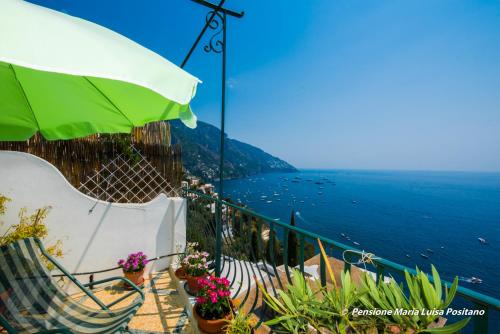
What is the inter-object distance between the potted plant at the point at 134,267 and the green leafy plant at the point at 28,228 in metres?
0.81

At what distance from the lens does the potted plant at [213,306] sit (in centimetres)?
190

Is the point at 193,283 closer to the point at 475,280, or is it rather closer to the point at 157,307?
the point at 157,307

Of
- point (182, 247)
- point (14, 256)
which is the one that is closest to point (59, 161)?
point (14, 256)

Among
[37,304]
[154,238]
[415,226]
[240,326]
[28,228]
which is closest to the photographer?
[240,326]

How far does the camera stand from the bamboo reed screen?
3282 millimetres

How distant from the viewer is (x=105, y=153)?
3.71 meters

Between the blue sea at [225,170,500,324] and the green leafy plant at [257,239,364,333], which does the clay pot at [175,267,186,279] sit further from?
the blue sea at [225,170,500,324]

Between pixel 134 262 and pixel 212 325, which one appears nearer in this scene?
pixel 212 325

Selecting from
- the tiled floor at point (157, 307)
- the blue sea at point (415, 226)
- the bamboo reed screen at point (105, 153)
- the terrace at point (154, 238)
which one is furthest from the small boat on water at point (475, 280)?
the bamboo reed screen at point (105, 153)

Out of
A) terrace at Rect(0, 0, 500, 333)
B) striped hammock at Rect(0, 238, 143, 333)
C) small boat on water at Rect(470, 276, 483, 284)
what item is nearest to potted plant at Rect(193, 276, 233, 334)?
terrace at Rect(0, 0, 500, 333)

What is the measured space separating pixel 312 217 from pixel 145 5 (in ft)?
186

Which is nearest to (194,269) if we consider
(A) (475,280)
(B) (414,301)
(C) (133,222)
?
(C) (133,222)

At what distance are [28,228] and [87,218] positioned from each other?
23.1 inches

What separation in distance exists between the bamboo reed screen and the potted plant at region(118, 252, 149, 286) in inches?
40.0
